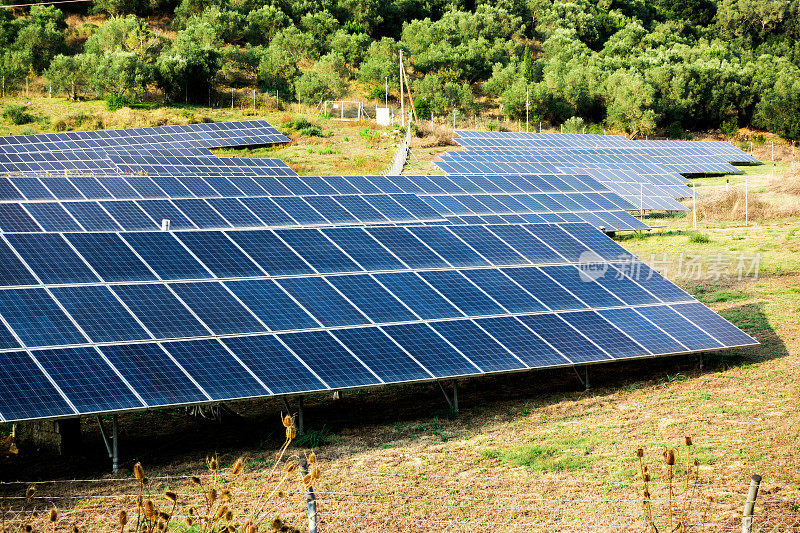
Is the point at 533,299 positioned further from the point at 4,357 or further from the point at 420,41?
the point at 420,41

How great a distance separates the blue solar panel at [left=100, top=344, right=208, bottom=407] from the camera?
44.4ft

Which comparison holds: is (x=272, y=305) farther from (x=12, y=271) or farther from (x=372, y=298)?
(x=12, y=271)

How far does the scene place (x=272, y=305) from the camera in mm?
16547

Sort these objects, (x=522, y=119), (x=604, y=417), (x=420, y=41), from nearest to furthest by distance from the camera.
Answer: (x=604, y=417)
(x=522, y=119)
(x=420, y=41)

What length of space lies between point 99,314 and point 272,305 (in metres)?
3.31

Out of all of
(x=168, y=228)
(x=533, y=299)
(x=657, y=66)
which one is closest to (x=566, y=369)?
(x=533, y=299)

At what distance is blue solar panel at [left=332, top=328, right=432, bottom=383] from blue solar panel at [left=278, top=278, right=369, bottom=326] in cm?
35

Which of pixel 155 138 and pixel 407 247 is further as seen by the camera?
pixel 155 138

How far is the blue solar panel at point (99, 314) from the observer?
14.6 m

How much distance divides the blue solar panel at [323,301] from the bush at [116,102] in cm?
5288

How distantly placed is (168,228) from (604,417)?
1084 cm

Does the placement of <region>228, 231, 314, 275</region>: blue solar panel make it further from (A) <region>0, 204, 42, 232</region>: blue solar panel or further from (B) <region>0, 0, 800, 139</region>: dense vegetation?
(B) <region>0, 0, 800, 139</region>: dense vegetation

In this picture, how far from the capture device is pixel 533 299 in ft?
61.4

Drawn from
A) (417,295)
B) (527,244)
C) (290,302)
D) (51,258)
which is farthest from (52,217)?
(527,244)
